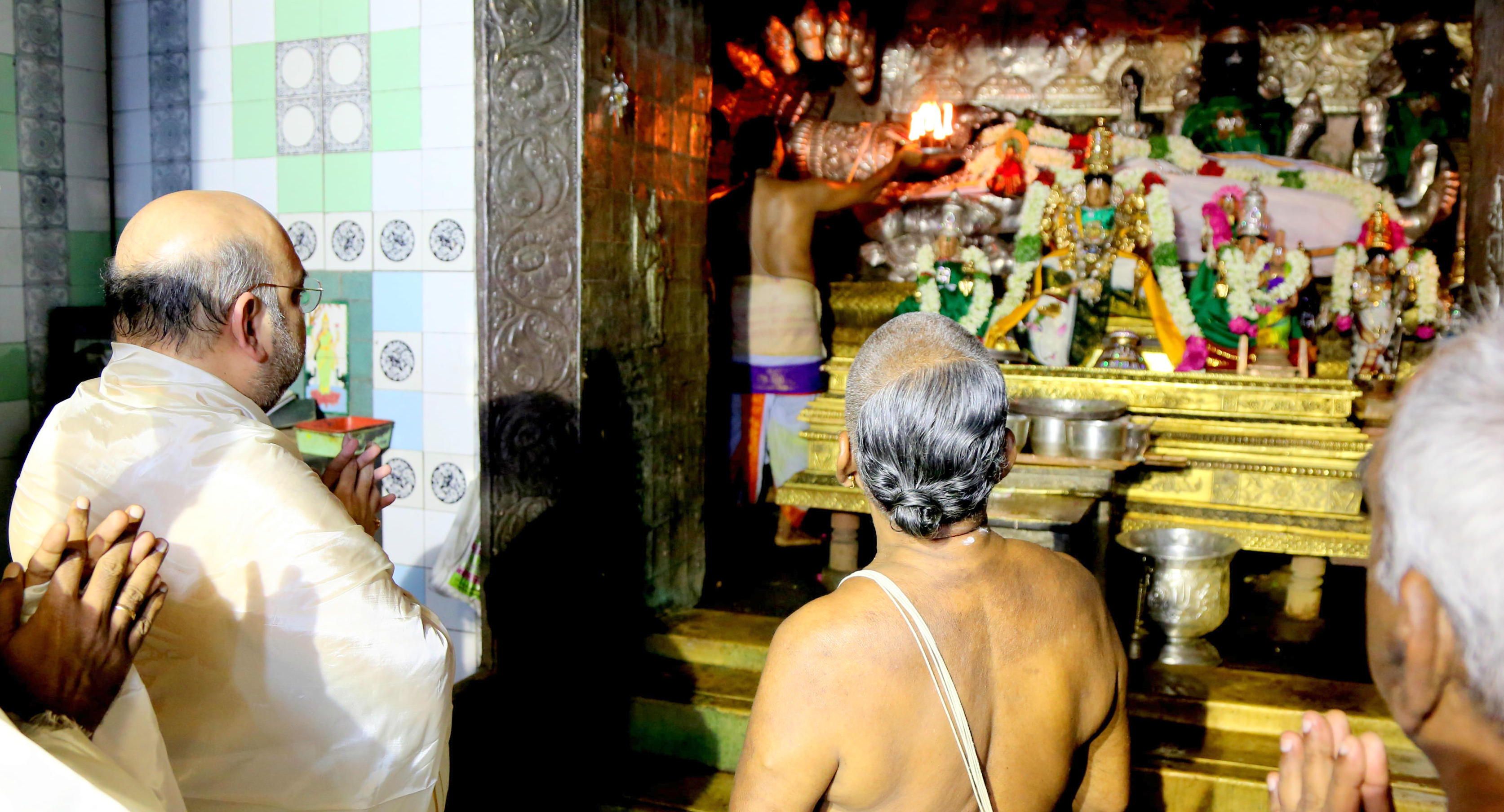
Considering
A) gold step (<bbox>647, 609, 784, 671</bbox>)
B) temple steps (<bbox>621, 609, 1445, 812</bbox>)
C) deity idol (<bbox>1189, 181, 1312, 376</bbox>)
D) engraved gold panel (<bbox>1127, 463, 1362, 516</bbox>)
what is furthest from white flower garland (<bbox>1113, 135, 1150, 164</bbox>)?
gold step (<bbox>647, 609, 784, 671</bbox>)

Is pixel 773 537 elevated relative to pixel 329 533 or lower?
lower

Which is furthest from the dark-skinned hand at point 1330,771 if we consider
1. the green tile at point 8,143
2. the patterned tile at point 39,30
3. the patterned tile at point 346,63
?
the patterned tile at point 39,30

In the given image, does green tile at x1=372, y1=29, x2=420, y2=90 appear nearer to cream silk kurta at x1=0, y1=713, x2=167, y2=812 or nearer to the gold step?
the gold step

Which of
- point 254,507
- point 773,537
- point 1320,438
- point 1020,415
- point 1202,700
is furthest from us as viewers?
point 773,537

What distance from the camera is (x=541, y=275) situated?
3.40m

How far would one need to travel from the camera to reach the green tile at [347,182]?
140 inches

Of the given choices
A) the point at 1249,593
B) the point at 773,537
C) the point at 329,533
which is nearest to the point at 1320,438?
the point at 1249,593

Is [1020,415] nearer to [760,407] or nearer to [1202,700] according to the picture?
[1202,700]

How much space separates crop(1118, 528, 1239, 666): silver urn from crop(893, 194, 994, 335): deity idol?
244 centimetres

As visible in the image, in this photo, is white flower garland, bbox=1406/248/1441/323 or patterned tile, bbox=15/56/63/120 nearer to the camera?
patterned tile, bbox=15/56/63/120

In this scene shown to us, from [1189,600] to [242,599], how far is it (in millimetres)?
3023

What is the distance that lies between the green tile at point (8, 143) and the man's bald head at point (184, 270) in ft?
8.19

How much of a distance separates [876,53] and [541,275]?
4939 mm

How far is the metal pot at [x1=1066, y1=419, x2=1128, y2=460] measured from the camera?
4.04 metres
